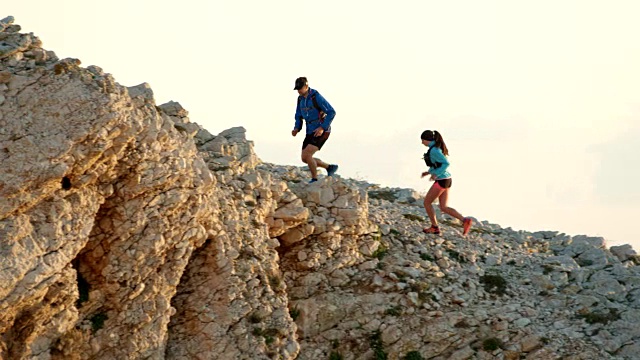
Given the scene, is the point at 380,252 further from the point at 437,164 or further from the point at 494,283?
the point at 494,283

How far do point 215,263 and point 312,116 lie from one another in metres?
4.80

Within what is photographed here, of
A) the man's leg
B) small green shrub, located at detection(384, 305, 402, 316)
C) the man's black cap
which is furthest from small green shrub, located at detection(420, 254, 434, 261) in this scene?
the man's black cap

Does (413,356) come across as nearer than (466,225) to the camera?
Yes

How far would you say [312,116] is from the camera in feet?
62.6

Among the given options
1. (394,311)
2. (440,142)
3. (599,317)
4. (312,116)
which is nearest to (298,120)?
(312,116)

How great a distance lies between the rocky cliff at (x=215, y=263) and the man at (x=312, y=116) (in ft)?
2.89

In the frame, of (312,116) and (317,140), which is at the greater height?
(312,116)

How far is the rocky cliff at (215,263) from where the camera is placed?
1312cm

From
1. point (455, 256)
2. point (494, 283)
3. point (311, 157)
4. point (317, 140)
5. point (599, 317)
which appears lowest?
point (599, 317)

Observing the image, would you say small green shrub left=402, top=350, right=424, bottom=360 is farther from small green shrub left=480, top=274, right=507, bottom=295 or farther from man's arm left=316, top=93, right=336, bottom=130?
man's arm left=316, top=93, right=336, bottom=130

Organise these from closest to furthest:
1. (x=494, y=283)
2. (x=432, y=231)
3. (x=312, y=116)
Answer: (x=494, y=283), (x=312, y=116), (x=432, y=231)

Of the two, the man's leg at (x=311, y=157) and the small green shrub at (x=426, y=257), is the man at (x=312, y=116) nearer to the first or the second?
the man's leg at (x=311, y=157)

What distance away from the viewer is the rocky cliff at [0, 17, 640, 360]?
13.1 m

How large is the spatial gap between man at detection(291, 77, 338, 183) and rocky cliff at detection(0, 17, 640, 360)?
0.88 meters
